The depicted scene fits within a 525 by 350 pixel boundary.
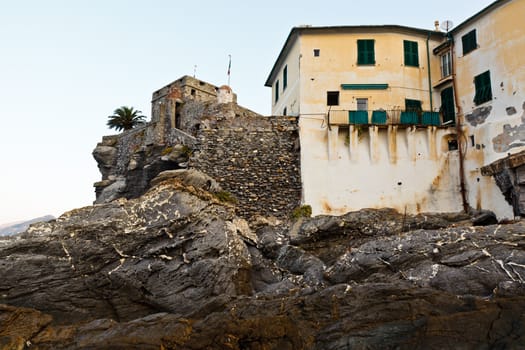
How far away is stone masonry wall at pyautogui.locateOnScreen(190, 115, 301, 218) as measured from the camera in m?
23.4

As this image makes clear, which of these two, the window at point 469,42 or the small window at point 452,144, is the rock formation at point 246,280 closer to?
the small window at point 452,144

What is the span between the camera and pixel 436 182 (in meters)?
24.3

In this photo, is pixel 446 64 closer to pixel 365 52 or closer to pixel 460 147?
pixel 365 52

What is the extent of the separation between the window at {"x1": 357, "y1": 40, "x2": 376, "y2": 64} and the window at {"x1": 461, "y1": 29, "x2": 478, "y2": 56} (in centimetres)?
474

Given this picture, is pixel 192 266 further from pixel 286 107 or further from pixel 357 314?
pixel 286 107

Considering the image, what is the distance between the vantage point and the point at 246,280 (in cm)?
1750

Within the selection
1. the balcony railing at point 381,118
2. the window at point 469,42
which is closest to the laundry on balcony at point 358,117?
the balcony railing at point 381,118

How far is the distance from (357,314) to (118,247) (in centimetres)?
911

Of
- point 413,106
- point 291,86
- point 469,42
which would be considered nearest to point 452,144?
point 413,106

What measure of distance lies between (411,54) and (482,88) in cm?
458

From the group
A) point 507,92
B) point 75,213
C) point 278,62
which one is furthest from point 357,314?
point 278,62

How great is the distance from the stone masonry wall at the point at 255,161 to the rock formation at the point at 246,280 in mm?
1420

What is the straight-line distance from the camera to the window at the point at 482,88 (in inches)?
920

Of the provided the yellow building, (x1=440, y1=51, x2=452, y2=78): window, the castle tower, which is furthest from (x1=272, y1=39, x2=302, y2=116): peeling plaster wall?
(x1=440, y1=51, x2=452, y2=78): window
